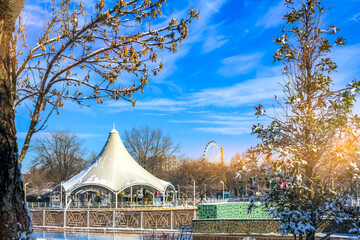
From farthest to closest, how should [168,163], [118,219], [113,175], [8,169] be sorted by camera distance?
[168,163], [113,175], [118,219], [8,169]

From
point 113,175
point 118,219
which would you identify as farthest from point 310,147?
point 113,175

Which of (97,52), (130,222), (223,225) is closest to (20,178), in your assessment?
(97,52)

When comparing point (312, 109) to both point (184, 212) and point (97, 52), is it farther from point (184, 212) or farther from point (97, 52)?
point (184, 212)

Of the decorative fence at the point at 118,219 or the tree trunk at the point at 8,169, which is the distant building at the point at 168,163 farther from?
the tree trunk at the point at 8,169

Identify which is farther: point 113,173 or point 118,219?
point 113,173

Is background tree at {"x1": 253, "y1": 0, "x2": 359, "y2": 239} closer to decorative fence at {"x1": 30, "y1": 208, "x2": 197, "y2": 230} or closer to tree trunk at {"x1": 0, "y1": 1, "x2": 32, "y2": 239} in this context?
tree trunk at {"x1": 0, "y1": 1, "x2": 32, "y2": 239}

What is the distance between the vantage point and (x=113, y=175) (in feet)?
94.8

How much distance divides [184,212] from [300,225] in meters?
13.4

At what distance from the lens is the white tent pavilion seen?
2786cm

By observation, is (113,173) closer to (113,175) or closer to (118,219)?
(113,175)

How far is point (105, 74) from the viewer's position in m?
7.16

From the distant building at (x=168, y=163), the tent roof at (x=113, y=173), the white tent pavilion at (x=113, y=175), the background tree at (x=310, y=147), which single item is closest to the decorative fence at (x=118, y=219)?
the white tent pavilion at (x=113, y=175)

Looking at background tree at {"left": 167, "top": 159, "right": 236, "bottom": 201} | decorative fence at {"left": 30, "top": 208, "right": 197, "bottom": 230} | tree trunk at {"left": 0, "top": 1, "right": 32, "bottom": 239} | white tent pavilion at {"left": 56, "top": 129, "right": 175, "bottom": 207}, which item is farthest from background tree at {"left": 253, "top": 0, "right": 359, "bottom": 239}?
background tree at {"left": 167, "top": 159, "right": 236, "bottom": 201}

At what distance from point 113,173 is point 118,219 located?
25.4ft
